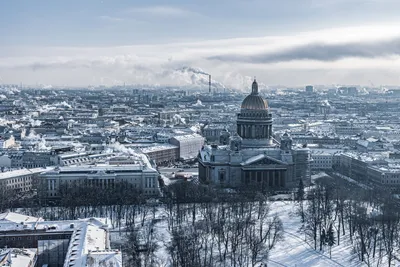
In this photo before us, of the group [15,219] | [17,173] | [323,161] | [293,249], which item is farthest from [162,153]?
[293,249]

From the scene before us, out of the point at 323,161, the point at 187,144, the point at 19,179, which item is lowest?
the point at 323,161

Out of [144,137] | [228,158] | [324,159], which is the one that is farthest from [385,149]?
[144,137]

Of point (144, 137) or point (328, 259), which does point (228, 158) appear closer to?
point (328, 259)

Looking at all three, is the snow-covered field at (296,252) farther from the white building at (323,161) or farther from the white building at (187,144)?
the white building at (187,144)

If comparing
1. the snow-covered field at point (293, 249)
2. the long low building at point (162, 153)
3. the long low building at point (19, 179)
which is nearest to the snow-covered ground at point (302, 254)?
the snow-covered field at point (293, 249)

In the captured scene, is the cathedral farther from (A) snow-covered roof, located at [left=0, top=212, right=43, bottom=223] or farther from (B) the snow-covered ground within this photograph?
(A) snow-covered roof, located at [left=0, top=212, right=43, bottom=223]

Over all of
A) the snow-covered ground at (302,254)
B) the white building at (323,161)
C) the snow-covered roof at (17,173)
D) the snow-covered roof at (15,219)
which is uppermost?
the snow-covered roof at (15,219)

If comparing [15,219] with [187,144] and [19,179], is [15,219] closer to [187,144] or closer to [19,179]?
[19,179]

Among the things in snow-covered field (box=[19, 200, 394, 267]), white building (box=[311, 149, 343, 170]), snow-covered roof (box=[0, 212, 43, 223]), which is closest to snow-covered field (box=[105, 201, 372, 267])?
snow-covered field (box=[19, 200, 394, 267])

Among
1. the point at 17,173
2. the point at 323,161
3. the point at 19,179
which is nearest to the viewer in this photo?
the point at 19,179
